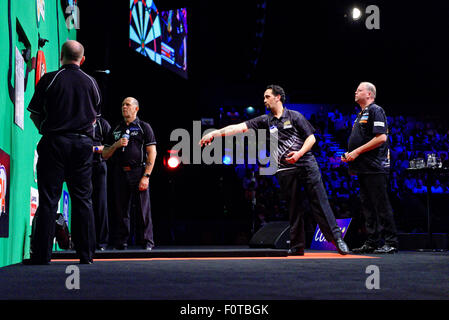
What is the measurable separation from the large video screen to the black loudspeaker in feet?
10.1

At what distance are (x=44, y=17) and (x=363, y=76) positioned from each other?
8.57 meters

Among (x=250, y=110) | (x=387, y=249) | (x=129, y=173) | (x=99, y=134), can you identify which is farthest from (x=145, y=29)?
(x=250, y=110)

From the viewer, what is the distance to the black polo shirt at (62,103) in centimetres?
346

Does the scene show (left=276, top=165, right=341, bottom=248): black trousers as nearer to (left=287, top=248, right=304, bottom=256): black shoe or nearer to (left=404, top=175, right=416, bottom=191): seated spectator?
(left=287, top=248, right=304, bottom=256): black shoe

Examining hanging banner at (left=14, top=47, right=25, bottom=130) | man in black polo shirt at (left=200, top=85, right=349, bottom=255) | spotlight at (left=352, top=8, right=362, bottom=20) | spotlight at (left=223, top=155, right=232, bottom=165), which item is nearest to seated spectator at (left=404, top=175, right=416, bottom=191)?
spotlight at (left=352, top=8, right=362, bottom=20)

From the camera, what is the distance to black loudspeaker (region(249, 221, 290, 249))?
573 cm

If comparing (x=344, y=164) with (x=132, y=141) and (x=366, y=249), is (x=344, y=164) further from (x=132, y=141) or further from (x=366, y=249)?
(x=132, y=141)

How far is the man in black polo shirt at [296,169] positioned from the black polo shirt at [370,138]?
2.12 ft

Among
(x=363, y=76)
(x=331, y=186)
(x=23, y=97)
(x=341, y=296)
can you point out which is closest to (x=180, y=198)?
(x=331, y=186)

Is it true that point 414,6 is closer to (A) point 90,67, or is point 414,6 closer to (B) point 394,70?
(B) point 394,70

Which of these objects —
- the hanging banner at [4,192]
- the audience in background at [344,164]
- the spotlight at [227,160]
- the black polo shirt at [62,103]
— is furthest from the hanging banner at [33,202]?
the spotlight at [227,160]

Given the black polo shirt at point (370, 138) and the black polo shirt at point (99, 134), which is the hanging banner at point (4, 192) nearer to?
the black polo shirt at point (99, 134)

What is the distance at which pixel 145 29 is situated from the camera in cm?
760

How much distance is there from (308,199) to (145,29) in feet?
13.8
